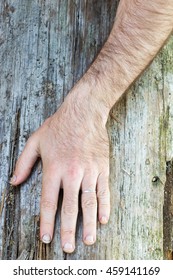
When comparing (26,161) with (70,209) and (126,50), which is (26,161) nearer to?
(70,209)

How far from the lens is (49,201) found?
79.9 inches

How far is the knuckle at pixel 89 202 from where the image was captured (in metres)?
2.03

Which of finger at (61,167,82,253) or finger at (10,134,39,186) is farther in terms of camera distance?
finger at (10,134,39,186)

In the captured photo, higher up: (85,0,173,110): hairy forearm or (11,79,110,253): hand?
(85,0,173,110): hairy forearm

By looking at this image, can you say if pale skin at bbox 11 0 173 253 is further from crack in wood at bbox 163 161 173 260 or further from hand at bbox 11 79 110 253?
crack in wood at bbox 163 161 173 260

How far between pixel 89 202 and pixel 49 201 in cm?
15

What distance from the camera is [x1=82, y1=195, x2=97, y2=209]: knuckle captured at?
203 cm

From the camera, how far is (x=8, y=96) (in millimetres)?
2273

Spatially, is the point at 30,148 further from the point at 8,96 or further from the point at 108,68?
the point at 108,68

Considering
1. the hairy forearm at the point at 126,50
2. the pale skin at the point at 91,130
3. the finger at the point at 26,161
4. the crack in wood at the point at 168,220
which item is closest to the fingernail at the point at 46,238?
the pale skin at the point at 91,130

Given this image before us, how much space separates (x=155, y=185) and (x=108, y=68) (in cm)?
52

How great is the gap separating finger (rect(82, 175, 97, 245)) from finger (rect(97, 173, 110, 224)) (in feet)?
0.07

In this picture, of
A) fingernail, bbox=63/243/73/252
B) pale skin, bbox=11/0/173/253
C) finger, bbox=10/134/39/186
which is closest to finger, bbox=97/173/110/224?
pale skin, bbox=11/0/173/253
